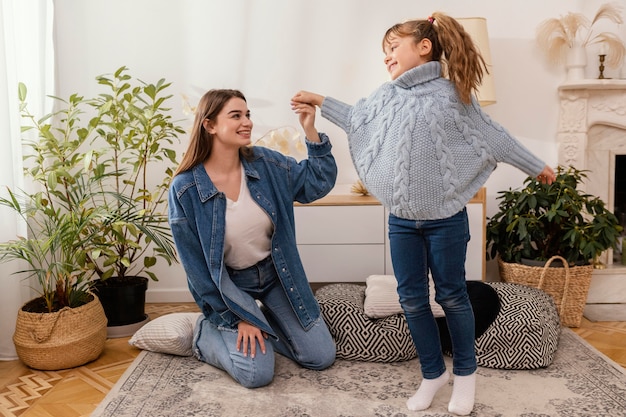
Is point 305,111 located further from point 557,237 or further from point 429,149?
point 557,237

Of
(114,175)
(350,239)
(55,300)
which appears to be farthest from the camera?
(350,239)

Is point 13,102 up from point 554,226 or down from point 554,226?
up

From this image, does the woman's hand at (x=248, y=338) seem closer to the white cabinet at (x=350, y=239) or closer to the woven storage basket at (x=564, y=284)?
the white cabinet at (x=350, y=239)

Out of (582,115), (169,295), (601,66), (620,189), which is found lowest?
(169,295)

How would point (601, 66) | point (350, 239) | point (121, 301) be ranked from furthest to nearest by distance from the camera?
point (601, 66), point (350, 239), point (121, 301)

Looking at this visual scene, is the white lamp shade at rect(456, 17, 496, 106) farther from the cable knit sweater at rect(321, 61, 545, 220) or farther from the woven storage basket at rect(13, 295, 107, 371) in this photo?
the woven storage basket at rect(13, 295, 107, 371)

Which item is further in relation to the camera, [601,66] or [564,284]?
[601,66]

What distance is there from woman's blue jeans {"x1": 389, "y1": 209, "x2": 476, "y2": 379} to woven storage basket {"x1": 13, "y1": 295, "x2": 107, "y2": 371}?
1302mm

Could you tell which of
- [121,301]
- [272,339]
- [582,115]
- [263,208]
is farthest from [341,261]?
[582,115]

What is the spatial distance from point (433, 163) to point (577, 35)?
78.5 inches

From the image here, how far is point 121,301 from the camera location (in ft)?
9.97

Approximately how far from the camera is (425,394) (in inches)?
82.5

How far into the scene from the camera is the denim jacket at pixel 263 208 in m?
2.36

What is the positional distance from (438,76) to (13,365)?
1.97 m
